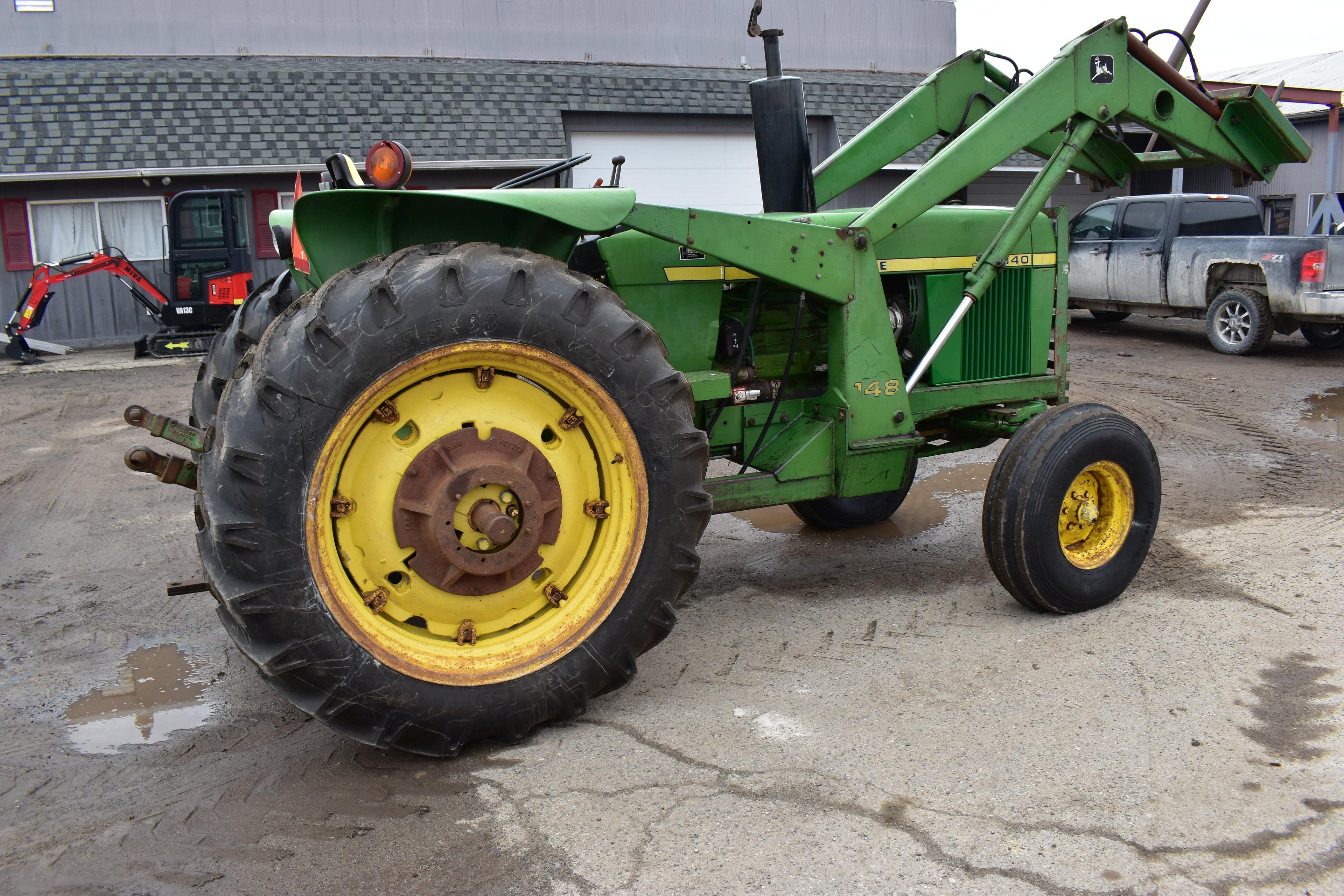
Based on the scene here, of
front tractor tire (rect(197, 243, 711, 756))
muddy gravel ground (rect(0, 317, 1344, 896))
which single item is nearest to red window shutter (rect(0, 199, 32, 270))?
muddy gravel ground (rect(0, 317, 1344, 896))

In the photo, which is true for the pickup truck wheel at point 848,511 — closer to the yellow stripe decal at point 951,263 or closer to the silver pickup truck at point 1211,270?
the yellow stripe decal at point 951,263

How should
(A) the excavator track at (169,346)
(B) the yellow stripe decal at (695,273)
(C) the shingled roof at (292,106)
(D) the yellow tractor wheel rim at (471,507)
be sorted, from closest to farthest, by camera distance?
(D) the yellow tractor wheel rim at (471,507) → (B) the yellow stripe decal at (695,273) → (A) the excavator track at (169,346) → (C) the shingled roof at (292,106)

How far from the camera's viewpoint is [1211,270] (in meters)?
12.1

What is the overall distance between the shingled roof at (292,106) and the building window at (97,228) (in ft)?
3.51

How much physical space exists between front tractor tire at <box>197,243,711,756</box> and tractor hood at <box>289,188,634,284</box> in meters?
0.19

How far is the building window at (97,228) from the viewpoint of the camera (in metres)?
15.4

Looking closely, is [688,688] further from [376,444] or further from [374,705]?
[376,444]

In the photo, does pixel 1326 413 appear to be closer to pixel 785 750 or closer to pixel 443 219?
pixel 785 750

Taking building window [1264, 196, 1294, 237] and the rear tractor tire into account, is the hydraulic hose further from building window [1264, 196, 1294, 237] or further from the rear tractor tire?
building window [1264, 196, 1294, 237]

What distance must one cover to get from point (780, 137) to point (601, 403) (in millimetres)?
2052

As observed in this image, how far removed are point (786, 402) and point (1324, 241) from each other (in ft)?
30.4

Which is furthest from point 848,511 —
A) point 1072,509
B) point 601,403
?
point 601,403

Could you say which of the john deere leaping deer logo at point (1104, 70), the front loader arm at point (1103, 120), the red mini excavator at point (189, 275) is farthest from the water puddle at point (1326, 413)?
the red mini excavator at point (189, 275)

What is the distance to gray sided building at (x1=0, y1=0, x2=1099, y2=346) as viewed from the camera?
14906 mm
